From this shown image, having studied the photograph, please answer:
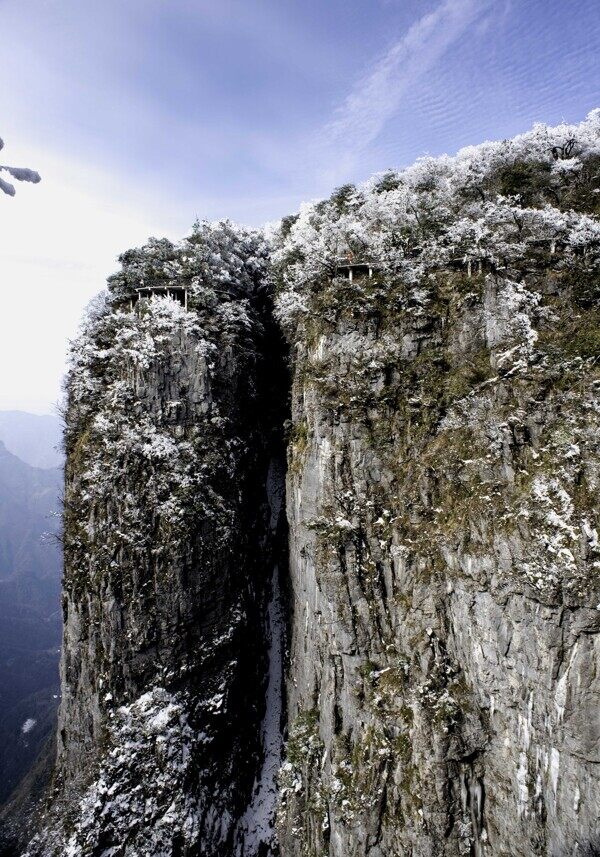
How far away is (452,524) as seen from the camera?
16.4 meters

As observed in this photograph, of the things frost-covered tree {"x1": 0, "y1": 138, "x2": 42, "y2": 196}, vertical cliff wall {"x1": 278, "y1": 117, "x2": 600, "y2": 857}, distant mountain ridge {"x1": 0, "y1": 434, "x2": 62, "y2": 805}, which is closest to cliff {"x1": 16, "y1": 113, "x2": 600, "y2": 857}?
vertical cliff wall {"x1": 278, "y1": 117, "x2": 600, "y2": 857}

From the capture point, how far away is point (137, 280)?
24750 mm

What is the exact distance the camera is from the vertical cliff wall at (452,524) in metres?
13.7

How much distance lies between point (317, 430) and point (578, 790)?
609 inches

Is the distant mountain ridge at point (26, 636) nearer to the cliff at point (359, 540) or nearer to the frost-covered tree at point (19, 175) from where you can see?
the cliff at point (359, 540)

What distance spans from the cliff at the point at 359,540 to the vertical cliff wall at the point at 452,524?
0.09 meters

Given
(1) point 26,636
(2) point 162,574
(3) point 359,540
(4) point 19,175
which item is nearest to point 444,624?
(3) point 359,540

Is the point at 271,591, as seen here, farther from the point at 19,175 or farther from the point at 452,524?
the point at 19,175

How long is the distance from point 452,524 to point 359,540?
13.9ft

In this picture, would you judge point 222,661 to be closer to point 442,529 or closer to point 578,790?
point 442,529

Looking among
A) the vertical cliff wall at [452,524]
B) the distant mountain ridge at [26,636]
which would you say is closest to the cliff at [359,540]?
the vertical cliff wall at [452,524]

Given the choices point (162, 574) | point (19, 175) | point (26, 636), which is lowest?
point (26, 636)

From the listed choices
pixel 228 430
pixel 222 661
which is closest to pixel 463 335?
pixel 228 430

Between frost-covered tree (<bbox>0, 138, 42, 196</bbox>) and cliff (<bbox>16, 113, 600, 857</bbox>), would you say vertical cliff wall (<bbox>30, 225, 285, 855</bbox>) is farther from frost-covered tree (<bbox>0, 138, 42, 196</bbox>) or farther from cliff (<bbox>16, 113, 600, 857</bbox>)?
frost-covered tree (<bbox>0, 138, 42, 196</bbox>)
